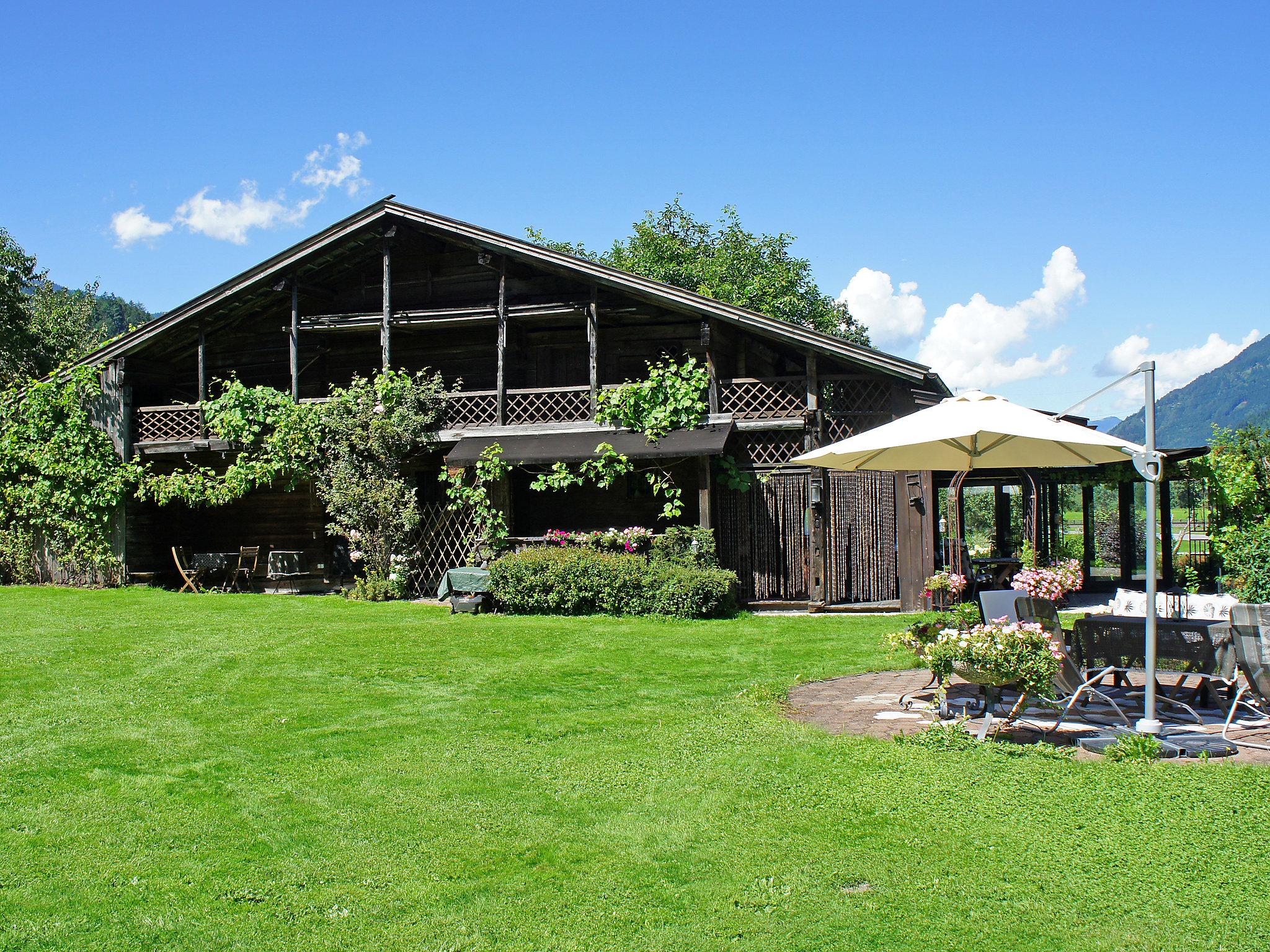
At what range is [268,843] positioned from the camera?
483 centimetres

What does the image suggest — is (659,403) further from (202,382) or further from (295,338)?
(202,382)

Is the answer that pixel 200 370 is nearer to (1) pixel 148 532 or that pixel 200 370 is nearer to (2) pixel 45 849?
(1) pixel 148 532

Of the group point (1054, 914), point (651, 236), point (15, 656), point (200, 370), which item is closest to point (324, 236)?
point (200, 370)

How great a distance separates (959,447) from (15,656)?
31.7 ft

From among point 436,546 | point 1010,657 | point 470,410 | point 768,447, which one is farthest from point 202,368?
point 1010,657

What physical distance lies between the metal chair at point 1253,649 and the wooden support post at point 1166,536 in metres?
10.9

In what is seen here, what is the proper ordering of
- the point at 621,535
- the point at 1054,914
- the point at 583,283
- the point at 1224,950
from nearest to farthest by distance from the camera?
A: the point at 1224,950, the point at 1054,914, the point at 621,535, the point at 583,283

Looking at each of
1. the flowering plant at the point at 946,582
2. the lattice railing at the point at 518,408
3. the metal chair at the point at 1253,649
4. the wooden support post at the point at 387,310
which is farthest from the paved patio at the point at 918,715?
the wooden support post at the point at 387,310

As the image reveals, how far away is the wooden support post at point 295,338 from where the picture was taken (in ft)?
57.2

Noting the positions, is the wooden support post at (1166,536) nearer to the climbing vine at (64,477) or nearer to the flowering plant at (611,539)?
the flowering plant at (611,539)

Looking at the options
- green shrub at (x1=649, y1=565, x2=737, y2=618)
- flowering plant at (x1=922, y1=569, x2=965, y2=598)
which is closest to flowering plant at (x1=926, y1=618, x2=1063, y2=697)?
flowering plant at (x1=922, y1=569, x2=965, y2=598)

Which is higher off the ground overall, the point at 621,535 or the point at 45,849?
the point at 621,535

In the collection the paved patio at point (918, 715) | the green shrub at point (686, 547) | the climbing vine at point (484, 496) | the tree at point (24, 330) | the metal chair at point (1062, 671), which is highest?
the tree at point (24, 330)

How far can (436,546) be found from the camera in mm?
17391
